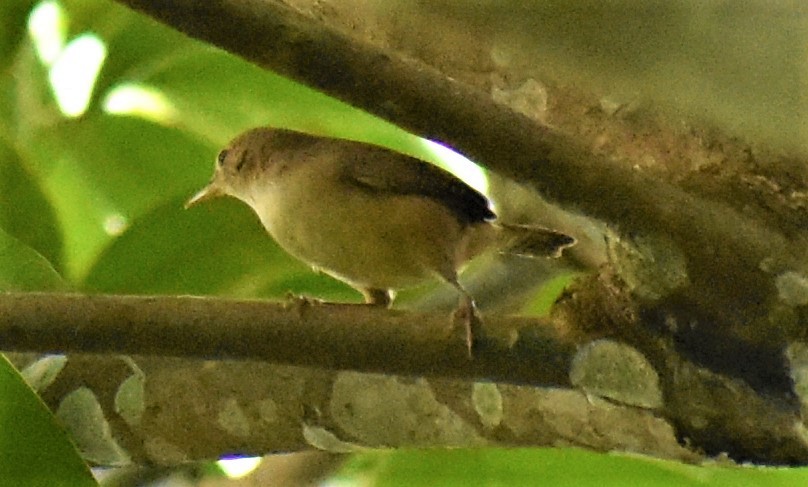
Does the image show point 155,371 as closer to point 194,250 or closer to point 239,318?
point 194,250

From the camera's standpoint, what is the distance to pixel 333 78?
2.39 ft

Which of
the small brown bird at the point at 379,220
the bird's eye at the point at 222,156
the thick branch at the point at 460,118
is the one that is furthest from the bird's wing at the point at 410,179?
the thick branch at the point at 460,118

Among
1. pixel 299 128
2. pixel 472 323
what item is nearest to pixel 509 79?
pixel 472 323

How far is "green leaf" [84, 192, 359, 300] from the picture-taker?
4.50ft

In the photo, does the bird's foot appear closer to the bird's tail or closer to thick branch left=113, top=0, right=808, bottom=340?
thick branch left=113, top=0, right=808, bottom=340

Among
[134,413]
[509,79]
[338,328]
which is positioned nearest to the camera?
[338,328]

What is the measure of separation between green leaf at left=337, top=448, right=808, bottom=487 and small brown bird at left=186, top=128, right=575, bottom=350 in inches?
8.5

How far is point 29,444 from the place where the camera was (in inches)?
37.6

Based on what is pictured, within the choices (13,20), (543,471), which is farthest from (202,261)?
(543,471)

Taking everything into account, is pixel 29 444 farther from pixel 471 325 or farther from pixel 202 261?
pixel 202 261

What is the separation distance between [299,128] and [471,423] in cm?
79

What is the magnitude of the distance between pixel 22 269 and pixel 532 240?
631mm

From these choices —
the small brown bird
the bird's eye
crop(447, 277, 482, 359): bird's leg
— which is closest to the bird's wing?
the small brown bird

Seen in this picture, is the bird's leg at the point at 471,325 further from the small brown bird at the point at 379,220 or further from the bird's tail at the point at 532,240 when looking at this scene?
the bird's tail at the point at 532,240
